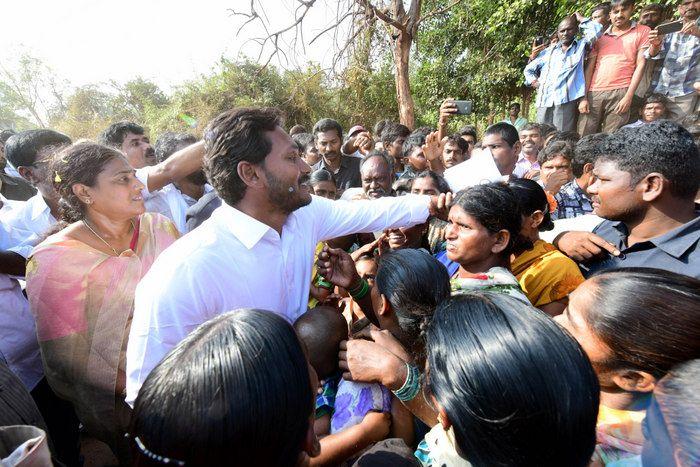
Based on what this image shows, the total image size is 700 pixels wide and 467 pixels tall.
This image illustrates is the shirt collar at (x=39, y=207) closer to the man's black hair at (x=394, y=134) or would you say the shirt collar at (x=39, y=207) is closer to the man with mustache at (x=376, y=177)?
the man with mustache at (x=376, y=177)

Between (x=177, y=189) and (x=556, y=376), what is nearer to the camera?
(x=556, y=376)

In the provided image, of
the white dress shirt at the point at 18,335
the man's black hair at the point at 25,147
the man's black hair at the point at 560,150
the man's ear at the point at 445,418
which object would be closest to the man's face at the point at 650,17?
the man's black hair at the point at 560,150

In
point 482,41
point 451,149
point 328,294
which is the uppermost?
point 482,41

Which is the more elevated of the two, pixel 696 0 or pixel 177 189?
pixel 696 0

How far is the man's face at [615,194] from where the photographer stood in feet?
6.17

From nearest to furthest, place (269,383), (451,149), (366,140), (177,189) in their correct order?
1. (269,383)
2. (177,189)
3. (451,149)
4. (366,140)

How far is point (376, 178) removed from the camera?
3.50 meters

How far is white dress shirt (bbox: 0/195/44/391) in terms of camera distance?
215 cm

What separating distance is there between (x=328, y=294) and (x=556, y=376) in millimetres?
1734

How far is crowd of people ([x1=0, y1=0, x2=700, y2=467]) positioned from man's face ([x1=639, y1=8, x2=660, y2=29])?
447 cm

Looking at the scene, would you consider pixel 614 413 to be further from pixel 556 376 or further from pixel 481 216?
pixel 481 216

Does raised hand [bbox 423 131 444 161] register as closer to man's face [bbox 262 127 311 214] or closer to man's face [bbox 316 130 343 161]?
man's face [bbox 316 130 343 161]

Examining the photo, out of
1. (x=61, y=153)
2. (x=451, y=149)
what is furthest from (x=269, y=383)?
(x=451, y=149)

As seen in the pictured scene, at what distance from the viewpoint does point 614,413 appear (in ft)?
3.73
